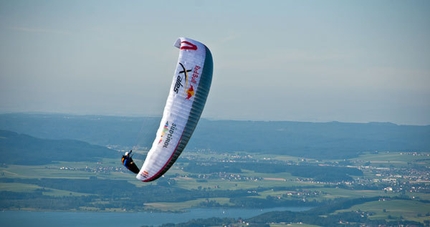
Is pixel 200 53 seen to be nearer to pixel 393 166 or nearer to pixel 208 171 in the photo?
pixel 208 171

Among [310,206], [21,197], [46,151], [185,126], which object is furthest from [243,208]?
[185,126]

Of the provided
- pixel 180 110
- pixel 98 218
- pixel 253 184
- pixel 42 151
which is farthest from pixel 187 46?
pixel 42 151

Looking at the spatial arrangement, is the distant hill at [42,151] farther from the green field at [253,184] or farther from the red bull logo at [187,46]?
the red bull logo at [187,46]

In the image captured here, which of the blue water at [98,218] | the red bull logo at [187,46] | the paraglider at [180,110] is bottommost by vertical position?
the blue water at [98,218]

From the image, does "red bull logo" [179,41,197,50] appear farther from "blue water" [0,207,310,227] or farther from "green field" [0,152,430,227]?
"green field" [0,152,430,227]

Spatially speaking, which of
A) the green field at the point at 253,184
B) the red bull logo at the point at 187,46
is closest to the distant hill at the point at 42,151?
the green field at the point at 253,184

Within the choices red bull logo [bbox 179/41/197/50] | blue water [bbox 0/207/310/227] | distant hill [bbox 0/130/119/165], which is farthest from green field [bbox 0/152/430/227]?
red bull logo [bbox 179/41/197/50]
